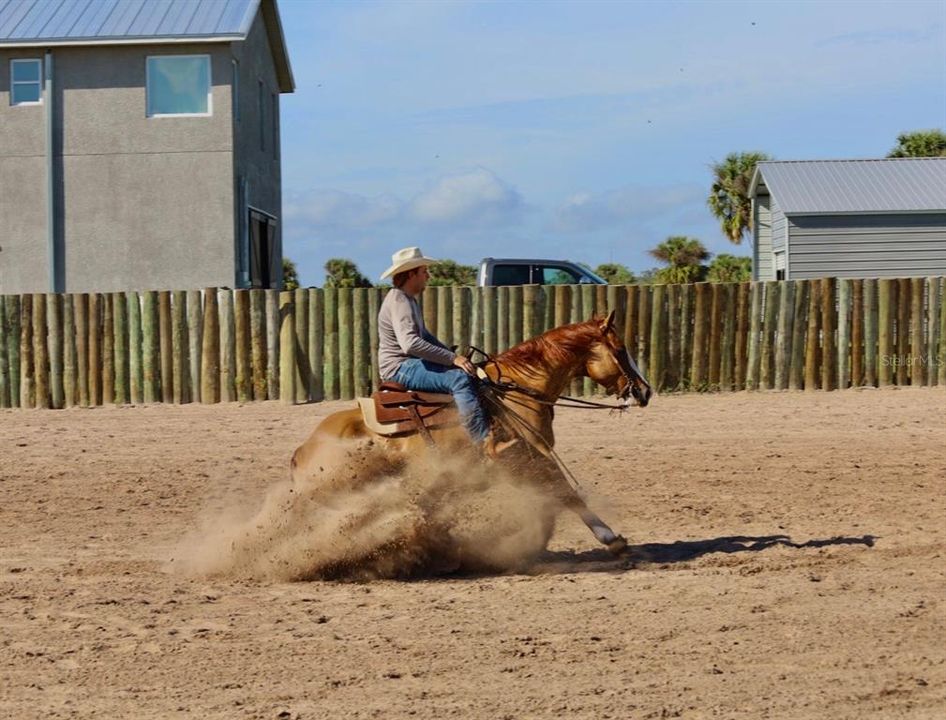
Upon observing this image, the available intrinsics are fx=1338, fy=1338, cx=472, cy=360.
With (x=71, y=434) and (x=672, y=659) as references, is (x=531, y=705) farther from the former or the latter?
(x=71, y=434)

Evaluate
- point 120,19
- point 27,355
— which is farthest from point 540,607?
point 120,19

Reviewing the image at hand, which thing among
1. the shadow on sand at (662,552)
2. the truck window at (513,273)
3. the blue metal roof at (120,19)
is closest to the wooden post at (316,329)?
the truck window at (513,273)

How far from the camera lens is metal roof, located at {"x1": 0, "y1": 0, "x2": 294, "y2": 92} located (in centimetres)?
2361

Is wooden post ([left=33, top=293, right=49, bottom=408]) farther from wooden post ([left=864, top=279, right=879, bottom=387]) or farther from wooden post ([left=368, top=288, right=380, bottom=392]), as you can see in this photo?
wooden post ([left=864, top=279, right=879, bottom=387])

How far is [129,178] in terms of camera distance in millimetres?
24016

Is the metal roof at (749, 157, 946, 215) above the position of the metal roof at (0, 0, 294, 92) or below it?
below

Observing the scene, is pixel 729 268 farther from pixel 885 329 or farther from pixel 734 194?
pixel 885 329

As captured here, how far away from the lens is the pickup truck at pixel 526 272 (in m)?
20.4

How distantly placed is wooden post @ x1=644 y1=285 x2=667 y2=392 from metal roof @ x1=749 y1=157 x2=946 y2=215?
37.5ft

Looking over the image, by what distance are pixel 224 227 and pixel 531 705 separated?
19.6 meters

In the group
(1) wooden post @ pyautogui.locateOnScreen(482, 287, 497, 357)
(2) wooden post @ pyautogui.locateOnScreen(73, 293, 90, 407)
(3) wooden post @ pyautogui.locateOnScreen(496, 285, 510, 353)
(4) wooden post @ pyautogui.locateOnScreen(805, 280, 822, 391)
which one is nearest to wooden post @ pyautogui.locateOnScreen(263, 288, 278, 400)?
(2) wooden post @ pyautogui.locateOnScreen(73, 293, 90, 407)

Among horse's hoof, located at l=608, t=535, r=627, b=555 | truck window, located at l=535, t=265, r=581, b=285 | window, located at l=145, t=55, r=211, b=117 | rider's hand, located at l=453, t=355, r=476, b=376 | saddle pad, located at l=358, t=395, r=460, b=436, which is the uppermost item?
window, located at l=145, t=55, r=211, b=117

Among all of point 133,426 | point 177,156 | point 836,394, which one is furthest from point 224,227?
point 836,394

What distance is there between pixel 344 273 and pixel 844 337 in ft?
67.8
